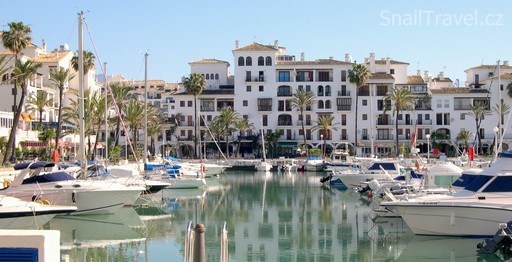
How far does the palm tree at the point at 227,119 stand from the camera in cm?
10231

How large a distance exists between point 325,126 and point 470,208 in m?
77.6

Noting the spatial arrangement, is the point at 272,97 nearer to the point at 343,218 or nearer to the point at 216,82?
the point at 216,82

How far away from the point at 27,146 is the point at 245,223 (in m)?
45.3

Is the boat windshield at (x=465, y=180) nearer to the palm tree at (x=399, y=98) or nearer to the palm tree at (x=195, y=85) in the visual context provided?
the palm tree at (x=399, y=98)

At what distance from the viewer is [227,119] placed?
336 feet

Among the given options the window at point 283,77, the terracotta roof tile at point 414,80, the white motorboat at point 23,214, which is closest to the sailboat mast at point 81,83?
the white motorboat at point 23,214

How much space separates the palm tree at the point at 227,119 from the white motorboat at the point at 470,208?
A: 3021 inches

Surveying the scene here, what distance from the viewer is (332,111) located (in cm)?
10619

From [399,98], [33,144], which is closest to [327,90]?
[399,98]

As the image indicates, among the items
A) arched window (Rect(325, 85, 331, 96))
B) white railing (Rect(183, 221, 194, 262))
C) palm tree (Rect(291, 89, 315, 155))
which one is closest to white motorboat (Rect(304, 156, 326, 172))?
palm tree (Rect(291, 89, 315, 155))

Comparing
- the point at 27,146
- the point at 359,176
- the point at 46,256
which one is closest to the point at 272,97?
the point at 27,146

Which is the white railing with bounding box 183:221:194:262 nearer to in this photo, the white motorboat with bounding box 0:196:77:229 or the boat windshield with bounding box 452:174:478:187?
the white motorboat with bounding box 0:196:77:229

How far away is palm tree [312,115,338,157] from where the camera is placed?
102375 millimetres

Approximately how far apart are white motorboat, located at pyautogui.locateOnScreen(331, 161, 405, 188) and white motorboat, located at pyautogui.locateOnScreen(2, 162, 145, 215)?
2521 centimetres
